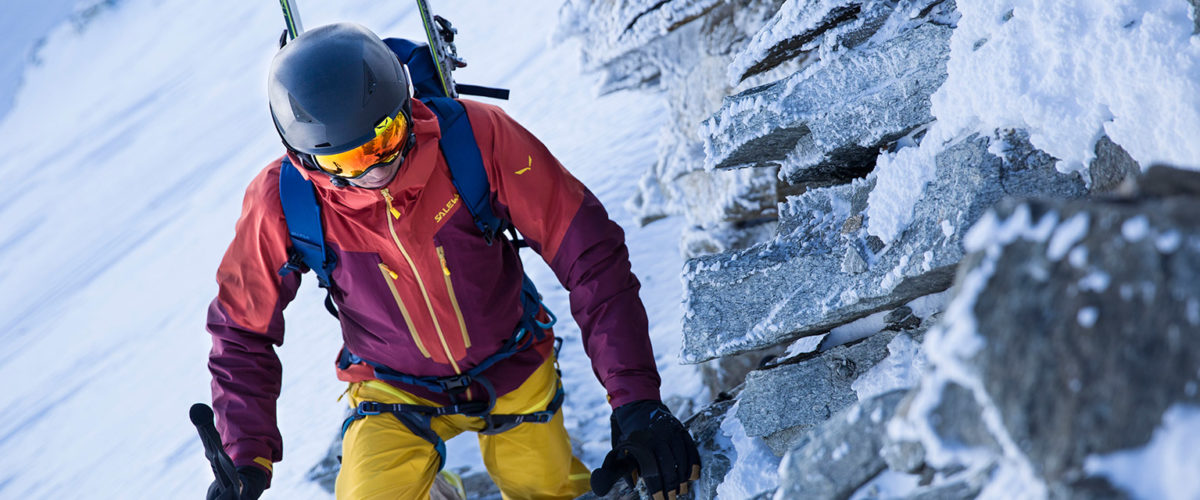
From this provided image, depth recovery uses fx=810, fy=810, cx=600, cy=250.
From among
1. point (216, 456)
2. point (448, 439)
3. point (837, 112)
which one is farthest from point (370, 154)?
point (837, 112)

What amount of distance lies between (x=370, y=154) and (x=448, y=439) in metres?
1.27

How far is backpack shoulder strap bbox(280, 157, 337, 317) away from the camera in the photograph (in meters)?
2.61

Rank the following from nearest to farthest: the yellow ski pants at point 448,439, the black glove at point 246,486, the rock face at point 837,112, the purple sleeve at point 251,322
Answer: the rock face at point 837,112, the black glove at point 246,486, the purple sleeve at point 251,322, the yellow ski pants at point 448,439

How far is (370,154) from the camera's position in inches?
96.7

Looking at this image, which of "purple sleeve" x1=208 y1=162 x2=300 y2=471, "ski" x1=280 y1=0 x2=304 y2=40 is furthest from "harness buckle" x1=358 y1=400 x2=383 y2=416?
"ski" x1=280 y1=0 x2=304 y2=40

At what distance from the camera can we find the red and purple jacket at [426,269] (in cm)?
261

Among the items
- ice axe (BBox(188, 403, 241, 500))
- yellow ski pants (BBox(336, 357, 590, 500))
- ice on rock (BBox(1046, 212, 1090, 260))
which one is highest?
ice on rock (BBox(1046, 212, 1090, 260))

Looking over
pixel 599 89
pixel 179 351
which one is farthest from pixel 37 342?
pixel 599 89

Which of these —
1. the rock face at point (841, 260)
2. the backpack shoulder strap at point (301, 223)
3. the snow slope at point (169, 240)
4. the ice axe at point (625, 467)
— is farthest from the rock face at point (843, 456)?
the snow slope at point (169, 240)

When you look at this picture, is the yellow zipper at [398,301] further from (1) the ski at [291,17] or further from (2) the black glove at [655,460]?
(1) the ski at [291,17]

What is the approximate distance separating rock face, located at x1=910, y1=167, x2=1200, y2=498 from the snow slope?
399 centimetres

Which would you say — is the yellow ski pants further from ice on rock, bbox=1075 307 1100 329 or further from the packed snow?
ice on rock, bbox=1075 307 1100 329

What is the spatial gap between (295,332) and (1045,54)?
8.30 m

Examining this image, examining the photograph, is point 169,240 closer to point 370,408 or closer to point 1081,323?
point 370,408
